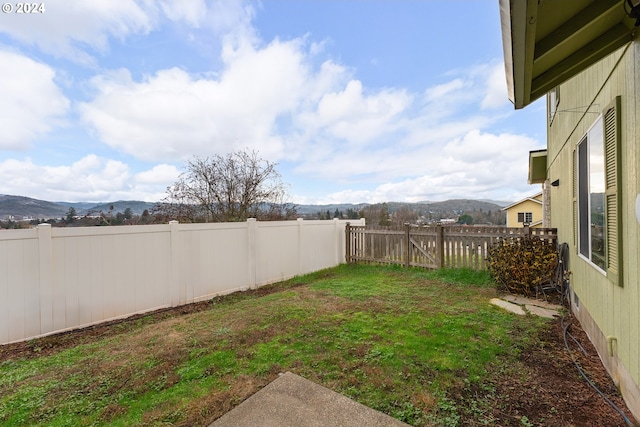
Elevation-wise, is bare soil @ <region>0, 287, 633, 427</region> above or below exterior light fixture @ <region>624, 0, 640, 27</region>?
below

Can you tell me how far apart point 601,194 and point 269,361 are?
3559 millimetres

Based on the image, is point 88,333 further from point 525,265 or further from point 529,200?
point 529,200

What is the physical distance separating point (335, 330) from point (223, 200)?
6631 mm

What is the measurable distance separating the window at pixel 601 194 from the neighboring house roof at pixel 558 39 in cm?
48

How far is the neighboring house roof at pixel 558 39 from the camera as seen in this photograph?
1500 millimetres

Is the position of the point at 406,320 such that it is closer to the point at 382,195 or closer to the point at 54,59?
the point at 54,59

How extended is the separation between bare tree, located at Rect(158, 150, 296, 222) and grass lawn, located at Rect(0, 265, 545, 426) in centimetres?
434

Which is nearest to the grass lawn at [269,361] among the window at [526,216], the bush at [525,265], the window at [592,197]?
the bush at [525,265]

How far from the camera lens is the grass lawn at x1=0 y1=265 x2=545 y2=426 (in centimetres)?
209

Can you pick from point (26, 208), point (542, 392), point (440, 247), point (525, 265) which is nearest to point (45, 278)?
point (26, 208)

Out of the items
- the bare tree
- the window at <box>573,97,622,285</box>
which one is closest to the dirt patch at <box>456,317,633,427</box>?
the window at <box>573,97,622,285</box>

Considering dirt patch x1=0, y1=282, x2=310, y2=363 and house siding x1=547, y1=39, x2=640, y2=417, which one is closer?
house siding x1=547, y1=39, x2=640, y2=417

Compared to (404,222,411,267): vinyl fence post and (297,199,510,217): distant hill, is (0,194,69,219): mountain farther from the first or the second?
(297,199,510,217): distant hill

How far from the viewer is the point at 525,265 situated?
5008mm
